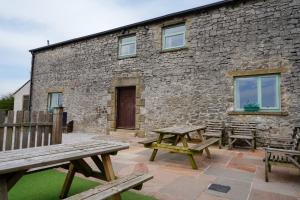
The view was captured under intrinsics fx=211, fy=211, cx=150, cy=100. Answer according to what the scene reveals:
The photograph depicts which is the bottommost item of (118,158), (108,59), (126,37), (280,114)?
(118,158)

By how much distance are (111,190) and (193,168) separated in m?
2.61

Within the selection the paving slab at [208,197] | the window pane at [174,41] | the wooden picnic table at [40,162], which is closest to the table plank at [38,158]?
the wooden picnic table at [40,162]

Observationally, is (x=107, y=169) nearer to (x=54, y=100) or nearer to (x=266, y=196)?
(x=266, y=196)

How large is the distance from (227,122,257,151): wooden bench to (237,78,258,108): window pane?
2.24ft

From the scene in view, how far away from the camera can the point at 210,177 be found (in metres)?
3.73

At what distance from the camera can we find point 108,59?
10.0m

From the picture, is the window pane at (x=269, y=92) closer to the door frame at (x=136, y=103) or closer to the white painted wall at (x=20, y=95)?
the door frame at (x=136, y=103)

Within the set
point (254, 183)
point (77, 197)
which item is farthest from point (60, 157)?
point (254, 183)

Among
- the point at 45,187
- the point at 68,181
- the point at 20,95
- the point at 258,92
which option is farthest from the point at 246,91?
the point at 20,95

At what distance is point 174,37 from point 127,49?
234 cm

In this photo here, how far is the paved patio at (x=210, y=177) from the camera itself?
9.74 feet

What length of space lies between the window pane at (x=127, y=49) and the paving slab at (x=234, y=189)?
716 centimetres

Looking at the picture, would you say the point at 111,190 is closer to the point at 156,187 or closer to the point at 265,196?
the point at 156,187

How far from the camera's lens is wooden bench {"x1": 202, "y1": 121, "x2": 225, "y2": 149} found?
673cm
